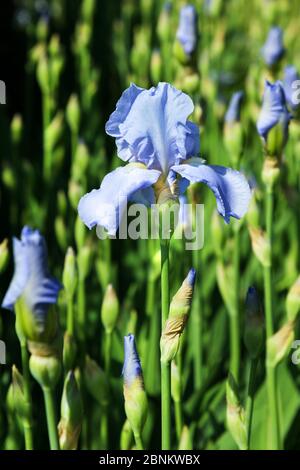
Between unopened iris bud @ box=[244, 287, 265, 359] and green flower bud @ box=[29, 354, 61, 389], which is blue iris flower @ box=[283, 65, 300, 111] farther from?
green flower bud @ box=[29, 354, 61, 389]

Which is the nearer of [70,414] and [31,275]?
[31,275]

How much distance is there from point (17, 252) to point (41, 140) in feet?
5.87

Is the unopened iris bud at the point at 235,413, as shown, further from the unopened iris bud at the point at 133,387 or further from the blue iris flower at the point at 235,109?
the blue iris flower at the point at 235,109

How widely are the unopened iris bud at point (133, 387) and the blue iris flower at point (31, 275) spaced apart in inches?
4.7

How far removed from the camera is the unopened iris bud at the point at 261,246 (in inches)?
42.2

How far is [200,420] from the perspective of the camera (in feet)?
3.95

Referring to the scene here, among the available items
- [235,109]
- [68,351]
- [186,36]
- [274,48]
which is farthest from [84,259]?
[274,48]

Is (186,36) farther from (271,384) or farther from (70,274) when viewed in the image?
(271,384)

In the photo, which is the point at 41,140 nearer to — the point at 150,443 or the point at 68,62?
the point at 68,62

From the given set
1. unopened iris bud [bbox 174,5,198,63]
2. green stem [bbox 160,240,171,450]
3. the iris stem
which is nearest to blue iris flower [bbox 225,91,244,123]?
unopened iris bud [bbox 174,5,198,63]

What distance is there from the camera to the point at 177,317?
2.49ft

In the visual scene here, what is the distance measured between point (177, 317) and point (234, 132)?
599 millimetres
